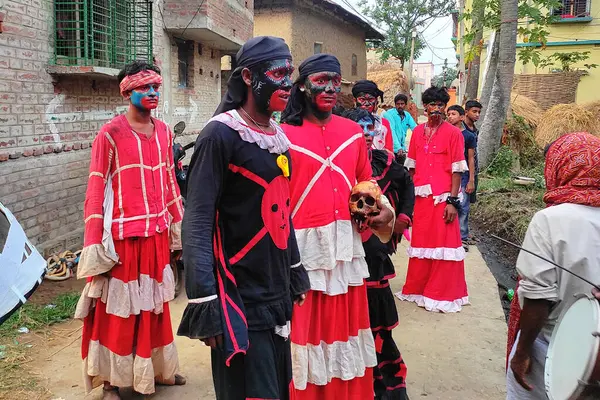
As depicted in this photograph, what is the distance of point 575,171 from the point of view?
7.54 feet

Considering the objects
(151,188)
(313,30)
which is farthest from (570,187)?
(313,30)

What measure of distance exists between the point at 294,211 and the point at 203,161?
1044mm

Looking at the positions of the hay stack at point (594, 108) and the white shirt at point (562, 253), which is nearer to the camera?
the white shirt at point (562, 253)

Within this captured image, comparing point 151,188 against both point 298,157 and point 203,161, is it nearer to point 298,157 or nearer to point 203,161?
point 298,157

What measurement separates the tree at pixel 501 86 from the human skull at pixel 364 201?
362 inches

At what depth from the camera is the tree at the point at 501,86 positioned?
10.9 m

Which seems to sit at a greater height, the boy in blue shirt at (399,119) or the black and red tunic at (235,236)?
the boy in blue shirt at (399,119)

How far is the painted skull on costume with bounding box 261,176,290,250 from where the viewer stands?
2285 mm

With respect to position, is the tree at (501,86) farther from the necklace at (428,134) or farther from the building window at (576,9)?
the building window at (576,9)

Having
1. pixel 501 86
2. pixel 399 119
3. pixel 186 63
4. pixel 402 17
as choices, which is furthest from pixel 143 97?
pixel 402 17

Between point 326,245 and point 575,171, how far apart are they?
134cm

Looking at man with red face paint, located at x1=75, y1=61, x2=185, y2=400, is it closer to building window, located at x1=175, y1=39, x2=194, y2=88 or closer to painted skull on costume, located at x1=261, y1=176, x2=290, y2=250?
painted skull on costume, located at x1=261, y1=176, x2=290, y2=250

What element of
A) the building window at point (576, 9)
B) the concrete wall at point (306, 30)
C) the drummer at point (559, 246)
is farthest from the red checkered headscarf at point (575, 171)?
the building window at point (576, 9)

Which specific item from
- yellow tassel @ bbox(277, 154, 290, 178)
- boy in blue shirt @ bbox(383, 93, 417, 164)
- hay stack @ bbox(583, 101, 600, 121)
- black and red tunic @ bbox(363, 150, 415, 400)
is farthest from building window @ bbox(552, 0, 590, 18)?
yellow tassel @ bbox(277, 154, 290, 178)
